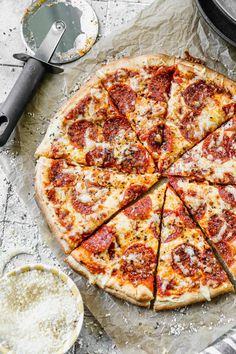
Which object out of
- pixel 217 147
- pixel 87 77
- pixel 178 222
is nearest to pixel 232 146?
pixel 217 147

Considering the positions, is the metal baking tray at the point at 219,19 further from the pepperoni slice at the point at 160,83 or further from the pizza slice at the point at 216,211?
the pizza slice at the point at 216,211

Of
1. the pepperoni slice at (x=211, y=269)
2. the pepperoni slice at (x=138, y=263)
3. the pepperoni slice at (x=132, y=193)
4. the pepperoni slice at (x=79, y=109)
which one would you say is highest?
the pepperoni slice at (x=79, y=109)

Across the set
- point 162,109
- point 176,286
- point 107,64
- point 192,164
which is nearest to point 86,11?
point 107,64

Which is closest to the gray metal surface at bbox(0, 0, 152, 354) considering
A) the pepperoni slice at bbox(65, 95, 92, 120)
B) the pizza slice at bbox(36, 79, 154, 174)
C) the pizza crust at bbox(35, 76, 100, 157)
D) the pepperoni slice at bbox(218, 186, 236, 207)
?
the pizza crust at bbox(35, 76, 100, 157)

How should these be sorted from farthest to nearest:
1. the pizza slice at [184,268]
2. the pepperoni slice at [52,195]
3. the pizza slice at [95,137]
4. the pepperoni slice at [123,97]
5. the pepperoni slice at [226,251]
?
the pepperoni slice at [123,97], the pizza slice at [95,137], the pepperoni slice at [52,195], the pepperoni slice at [226,251], the pizza slice at [184,268]

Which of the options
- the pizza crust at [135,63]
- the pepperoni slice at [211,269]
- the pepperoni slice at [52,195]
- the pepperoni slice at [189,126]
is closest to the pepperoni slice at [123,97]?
the pizza crust at [135,63]

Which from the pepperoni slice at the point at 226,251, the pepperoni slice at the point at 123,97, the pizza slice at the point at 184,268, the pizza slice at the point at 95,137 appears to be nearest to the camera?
the pizza slice at the point at 184,268

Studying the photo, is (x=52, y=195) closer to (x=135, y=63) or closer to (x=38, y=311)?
(x=38, y=311)

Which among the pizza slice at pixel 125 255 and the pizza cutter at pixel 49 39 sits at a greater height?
the pizza cutter at pixel 49 39
